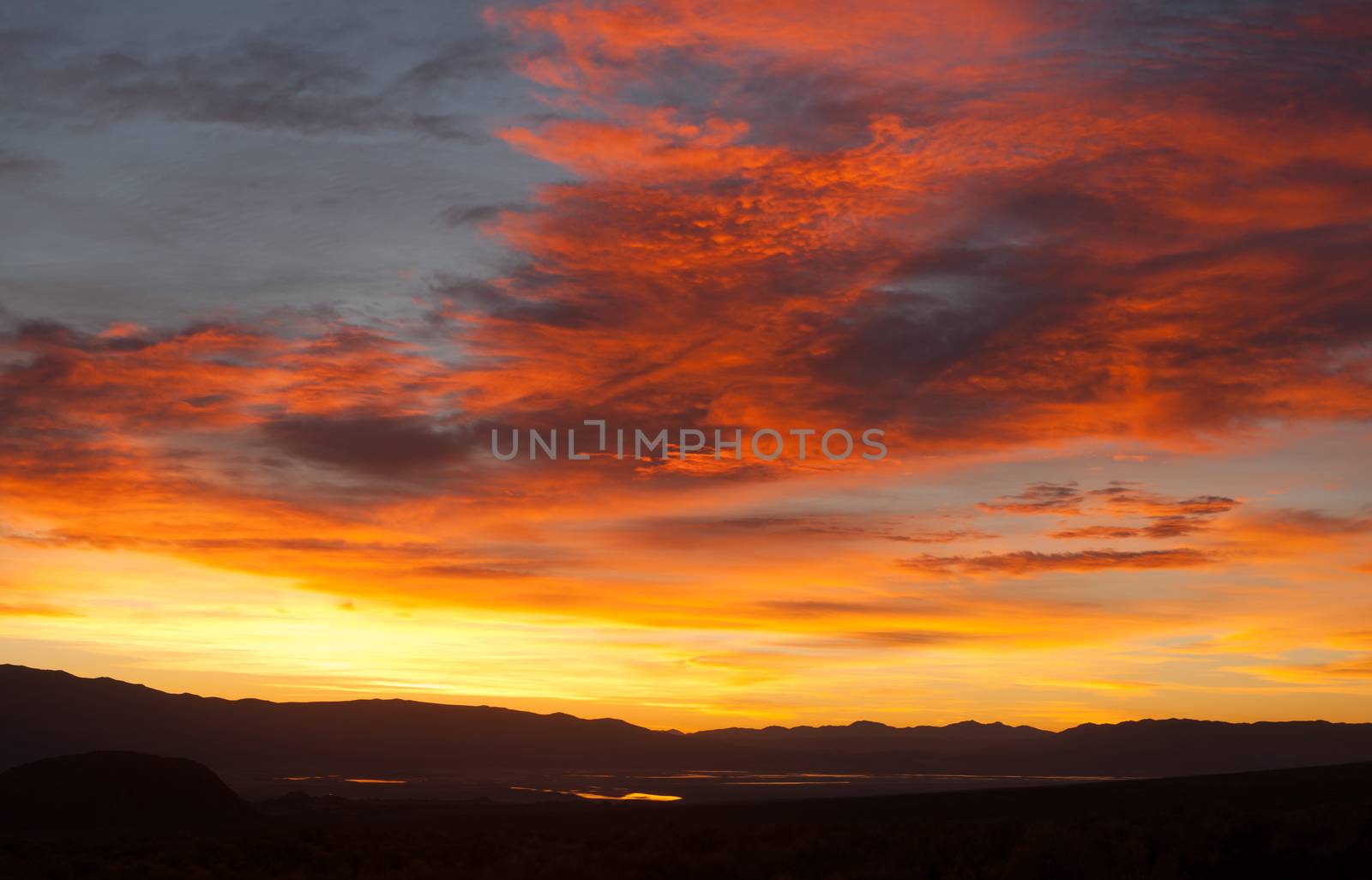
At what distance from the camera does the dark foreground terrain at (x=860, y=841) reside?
61.4 ft

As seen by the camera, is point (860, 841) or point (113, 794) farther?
point (113, 794)

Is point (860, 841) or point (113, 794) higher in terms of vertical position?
point (860, 841)

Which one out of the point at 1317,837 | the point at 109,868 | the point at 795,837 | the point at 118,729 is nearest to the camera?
the point at 1317,837

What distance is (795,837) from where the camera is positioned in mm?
26109

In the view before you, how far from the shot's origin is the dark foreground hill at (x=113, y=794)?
63.2 meters

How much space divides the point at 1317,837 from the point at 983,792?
24.8 metres

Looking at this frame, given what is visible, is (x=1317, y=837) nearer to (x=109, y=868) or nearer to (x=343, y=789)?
(x=109, y=868)

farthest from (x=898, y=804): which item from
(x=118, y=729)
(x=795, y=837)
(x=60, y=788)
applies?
(x=118, y=729)

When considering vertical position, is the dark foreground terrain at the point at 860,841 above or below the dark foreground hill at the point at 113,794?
above

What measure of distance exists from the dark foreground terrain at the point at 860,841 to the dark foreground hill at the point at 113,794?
20714mm

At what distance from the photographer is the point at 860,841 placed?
24.7m

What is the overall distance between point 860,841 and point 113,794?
5685 cm

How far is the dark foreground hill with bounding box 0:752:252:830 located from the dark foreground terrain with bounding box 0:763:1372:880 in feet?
68.0

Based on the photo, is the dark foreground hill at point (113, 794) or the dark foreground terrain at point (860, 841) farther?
the dark foreground hill at point (113, 794)
